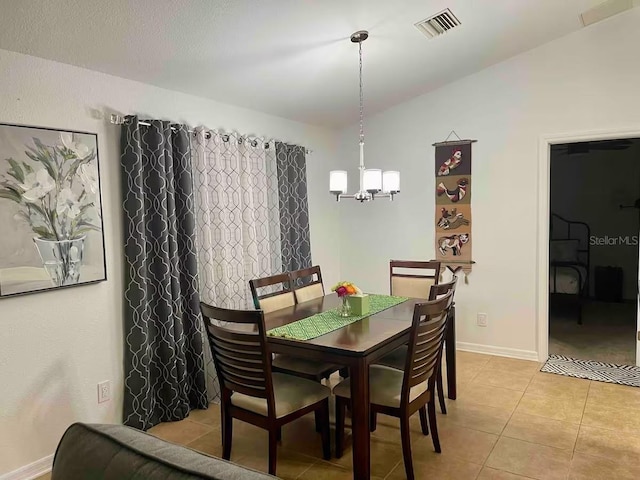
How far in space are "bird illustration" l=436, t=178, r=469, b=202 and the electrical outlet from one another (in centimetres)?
327

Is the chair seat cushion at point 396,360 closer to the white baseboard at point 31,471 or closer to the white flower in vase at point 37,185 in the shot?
the white baseboard at point 31,471

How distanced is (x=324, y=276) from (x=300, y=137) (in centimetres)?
150

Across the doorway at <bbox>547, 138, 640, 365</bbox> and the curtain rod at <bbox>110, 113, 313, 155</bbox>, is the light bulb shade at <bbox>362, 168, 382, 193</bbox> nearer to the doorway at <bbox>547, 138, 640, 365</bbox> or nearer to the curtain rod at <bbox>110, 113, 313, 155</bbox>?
Answer: the curtain rod at <bbox>110, 113, 313, 155</bbox>

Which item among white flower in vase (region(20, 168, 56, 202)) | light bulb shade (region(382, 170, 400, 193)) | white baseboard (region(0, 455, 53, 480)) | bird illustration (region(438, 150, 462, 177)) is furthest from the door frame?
white baseboard (region(0, 455, 53, 480))

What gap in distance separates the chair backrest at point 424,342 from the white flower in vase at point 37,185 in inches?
80.8

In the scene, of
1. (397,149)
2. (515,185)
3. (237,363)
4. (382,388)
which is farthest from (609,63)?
(237,363)

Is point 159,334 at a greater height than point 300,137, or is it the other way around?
point 300,137

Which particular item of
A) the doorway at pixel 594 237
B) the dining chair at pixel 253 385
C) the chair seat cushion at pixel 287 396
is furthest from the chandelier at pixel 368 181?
the doorway at pixel 594 237

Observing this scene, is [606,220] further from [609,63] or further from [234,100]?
[234,100]

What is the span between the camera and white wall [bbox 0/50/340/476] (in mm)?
2363

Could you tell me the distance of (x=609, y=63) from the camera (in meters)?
3.68

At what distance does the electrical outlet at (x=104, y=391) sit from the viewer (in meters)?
2.77

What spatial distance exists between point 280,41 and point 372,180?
40.8 inches

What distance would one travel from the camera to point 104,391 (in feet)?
9.16
